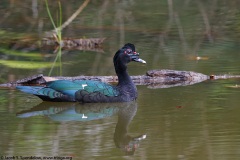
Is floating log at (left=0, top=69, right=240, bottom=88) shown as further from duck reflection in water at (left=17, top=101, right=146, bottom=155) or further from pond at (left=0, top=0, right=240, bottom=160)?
duck reflection in water at (left=17, top=101, right=146, bottom=155)

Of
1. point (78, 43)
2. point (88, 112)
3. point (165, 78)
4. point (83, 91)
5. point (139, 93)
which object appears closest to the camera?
point (88, 112)

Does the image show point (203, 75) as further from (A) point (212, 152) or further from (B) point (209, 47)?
(A) point (212, 152)

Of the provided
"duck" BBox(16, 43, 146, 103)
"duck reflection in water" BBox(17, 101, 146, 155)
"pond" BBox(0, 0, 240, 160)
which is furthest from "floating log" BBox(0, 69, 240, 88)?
"duck reflection in water" BBox(17, 101, 146, 155)

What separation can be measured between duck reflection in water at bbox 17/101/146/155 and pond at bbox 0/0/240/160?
0.01 metres

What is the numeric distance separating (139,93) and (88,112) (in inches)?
45.0

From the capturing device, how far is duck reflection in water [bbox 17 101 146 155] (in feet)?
29.5

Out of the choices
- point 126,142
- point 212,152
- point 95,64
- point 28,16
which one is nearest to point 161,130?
point 126,142

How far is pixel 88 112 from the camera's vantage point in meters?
9.78

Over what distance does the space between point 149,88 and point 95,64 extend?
83.2 inches

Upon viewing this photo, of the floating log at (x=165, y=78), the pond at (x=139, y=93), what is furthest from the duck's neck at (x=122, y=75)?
the floating log at (x=165, y=78)

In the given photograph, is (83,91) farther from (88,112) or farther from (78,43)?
(78,43)

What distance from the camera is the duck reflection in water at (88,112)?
29.5 ft

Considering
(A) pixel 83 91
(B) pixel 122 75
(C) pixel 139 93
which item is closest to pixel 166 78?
(C) pixel 139 93

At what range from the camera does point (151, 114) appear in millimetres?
9219
